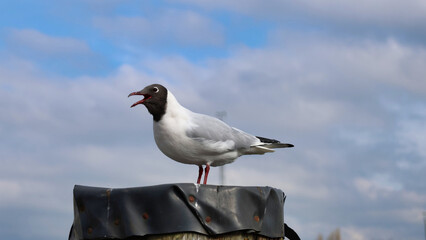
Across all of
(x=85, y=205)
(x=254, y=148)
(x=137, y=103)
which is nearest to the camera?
(x=85, y=205)

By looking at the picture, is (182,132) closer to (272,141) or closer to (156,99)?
(156,99)

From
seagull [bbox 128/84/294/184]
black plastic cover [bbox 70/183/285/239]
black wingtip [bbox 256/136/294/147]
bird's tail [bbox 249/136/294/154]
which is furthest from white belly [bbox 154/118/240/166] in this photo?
black plastic cover [bbox 70/183/285/239]

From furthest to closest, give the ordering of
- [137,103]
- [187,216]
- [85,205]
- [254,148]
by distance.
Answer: [254,148], [137,103], [85,205], [187,216]

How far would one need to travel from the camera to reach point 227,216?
3785 mm

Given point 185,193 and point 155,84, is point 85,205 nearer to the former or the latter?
point 185,193

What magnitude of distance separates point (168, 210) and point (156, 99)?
248 centimetres

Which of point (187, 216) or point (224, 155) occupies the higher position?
point (224, 155)

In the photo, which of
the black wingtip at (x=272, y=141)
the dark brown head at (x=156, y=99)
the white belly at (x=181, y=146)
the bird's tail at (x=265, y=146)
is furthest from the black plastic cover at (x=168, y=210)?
the black wingtip at (x=272, y=141)

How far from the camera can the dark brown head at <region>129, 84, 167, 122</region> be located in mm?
6000

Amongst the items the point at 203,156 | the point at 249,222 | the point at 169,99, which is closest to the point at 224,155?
the point at 203,156

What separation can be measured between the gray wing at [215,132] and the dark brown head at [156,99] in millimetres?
374

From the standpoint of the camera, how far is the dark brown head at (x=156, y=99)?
19.7 feet

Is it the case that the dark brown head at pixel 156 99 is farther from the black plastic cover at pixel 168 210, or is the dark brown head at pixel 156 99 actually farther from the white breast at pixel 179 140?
the black plastic cover at pixel 168 210

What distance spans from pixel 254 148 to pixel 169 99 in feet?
4.81
